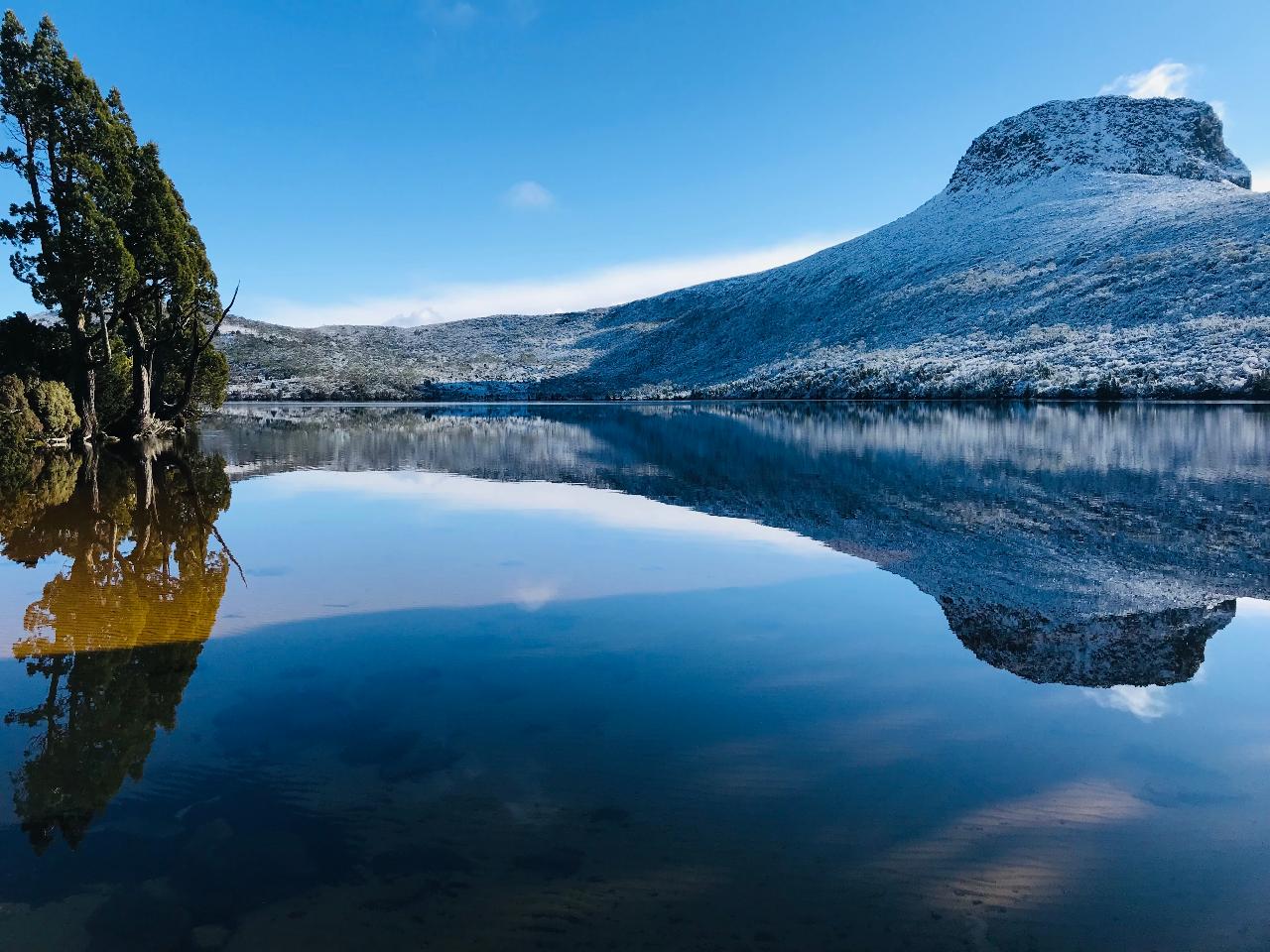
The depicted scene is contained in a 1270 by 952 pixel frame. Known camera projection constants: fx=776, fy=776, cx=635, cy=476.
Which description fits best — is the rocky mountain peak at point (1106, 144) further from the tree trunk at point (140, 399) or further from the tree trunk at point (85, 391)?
the tree trunk at point (85, 391)

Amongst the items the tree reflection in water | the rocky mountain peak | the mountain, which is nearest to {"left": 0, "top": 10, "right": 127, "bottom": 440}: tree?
the tree reflection in water

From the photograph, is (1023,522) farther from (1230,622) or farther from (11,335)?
(11,335)

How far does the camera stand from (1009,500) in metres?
15.6

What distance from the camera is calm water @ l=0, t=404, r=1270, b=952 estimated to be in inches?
136

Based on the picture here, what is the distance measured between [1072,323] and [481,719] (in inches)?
3645

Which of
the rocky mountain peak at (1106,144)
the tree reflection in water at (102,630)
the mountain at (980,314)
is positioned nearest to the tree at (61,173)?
the tree reflection in water at (102,630)

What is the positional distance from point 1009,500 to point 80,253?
95.1 ft

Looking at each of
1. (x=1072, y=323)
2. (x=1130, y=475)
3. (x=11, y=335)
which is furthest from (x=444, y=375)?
(x=1130, y=475)

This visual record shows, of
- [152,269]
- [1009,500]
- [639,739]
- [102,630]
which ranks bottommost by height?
[1009,500]

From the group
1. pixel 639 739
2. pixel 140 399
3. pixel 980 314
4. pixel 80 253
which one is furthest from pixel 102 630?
pixel 980 314

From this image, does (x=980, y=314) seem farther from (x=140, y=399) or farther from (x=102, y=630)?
(x=102, y=630)

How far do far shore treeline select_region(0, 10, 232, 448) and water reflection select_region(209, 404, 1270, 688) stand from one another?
5489 millimetres

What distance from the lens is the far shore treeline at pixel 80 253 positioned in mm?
25750

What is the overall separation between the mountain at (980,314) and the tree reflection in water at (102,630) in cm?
6902
